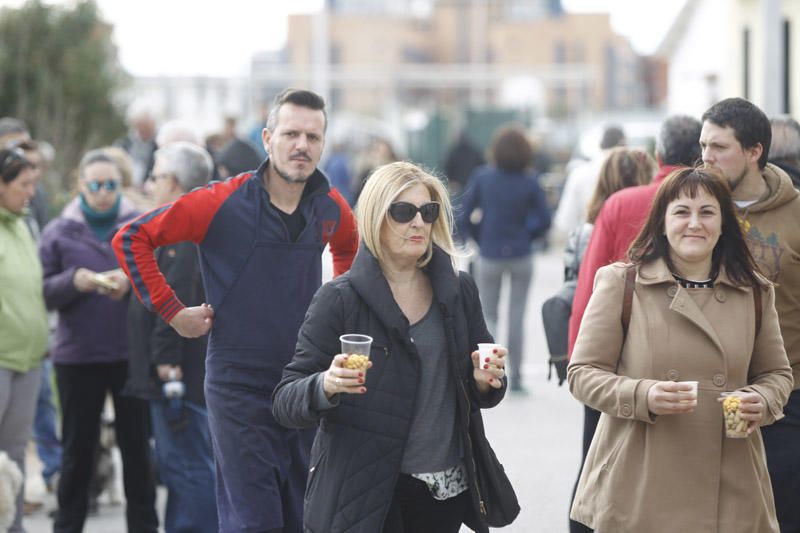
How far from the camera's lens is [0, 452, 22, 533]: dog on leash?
260 inches

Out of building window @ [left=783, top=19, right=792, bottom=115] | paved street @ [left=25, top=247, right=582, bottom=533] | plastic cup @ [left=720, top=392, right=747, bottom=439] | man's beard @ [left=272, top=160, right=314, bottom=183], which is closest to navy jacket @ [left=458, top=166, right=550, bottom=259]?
paved street @ [left=25, top=247, right=582, bottom=533]

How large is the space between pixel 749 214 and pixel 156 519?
3847mm

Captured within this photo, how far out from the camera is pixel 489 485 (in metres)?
4.56

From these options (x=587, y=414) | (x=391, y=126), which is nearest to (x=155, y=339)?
(x=587, y=414)

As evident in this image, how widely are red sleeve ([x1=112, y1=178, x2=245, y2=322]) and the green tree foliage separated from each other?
447 inches

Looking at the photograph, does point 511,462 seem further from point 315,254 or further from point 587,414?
point 315,254

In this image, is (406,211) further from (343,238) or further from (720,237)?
(343,238)

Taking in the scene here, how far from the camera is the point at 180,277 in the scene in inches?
270

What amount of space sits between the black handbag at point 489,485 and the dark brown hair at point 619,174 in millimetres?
2490

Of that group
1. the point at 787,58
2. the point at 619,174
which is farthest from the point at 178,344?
the point at 787,58

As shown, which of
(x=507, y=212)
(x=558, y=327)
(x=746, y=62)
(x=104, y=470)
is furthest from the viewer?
(x=746, y=62)

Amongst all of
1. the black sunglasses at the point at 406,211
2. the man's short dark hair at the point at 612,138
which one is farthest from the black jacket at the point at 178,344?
the man's short dark hair at the point at 612,138

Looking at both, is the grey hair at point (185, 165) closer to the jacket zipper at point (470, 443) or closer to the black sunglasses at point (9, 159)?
the black sunglasses at point (9, 159)

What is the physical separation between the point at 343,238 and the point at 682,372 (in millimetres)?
1977
